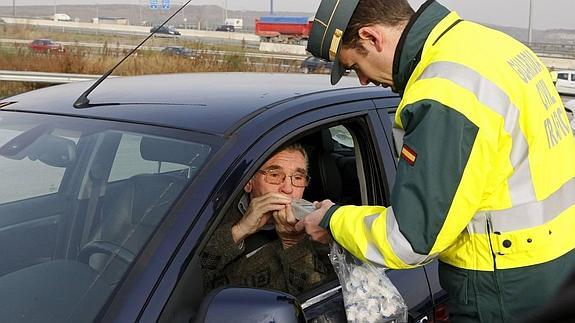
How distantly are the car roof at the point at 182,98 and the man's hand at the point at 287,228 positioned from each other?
0.39m

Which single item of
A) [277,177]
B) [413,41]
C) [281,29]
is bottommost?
[277,177]

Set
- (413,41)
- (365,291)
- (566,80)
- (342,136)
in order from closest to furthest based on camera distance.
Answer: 1. (413,41)
2. (365,291)
3. (342,136)
4. (566,80)

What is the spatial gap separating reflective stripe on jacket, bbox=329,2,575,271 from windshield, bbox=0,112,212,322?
1.71 feet

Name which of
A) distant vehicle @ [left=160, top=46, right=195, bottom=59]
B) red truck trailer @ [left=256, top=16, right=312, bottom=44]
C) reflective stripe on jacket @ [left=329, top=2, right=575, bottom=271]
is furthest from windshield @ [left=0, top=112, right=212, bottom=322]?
red truck trailer @ [left=256, top=16, right=312, bottom=44]

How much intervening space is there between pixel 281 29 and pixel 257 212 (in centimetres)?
4997

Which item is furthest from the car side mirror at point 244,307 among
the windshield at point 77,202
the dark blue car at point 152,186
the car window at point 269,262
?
the windshield at point 77,202

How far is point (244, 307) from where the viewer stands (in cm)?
148

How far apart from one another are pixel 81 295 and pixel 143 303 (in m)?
0.24

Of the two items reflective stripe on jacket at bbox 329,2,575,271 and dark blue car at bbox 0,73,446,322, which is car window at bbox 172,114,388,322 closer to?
dark blue car at bbox 0,73,446,322

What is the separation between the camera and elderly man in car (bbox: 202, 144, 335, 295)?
2.15 meters

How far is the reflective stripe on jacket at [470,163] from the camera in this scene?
1.62 meters

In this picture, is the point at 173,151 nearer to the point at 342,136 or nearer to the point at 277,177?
the point at 277,177

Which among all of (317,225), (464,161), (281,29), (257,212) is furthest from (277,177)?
(281,29)

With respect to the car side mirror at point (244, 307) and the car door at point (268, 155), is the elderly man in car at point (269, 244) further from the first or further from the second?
the car side mirror at point (244, 307)
